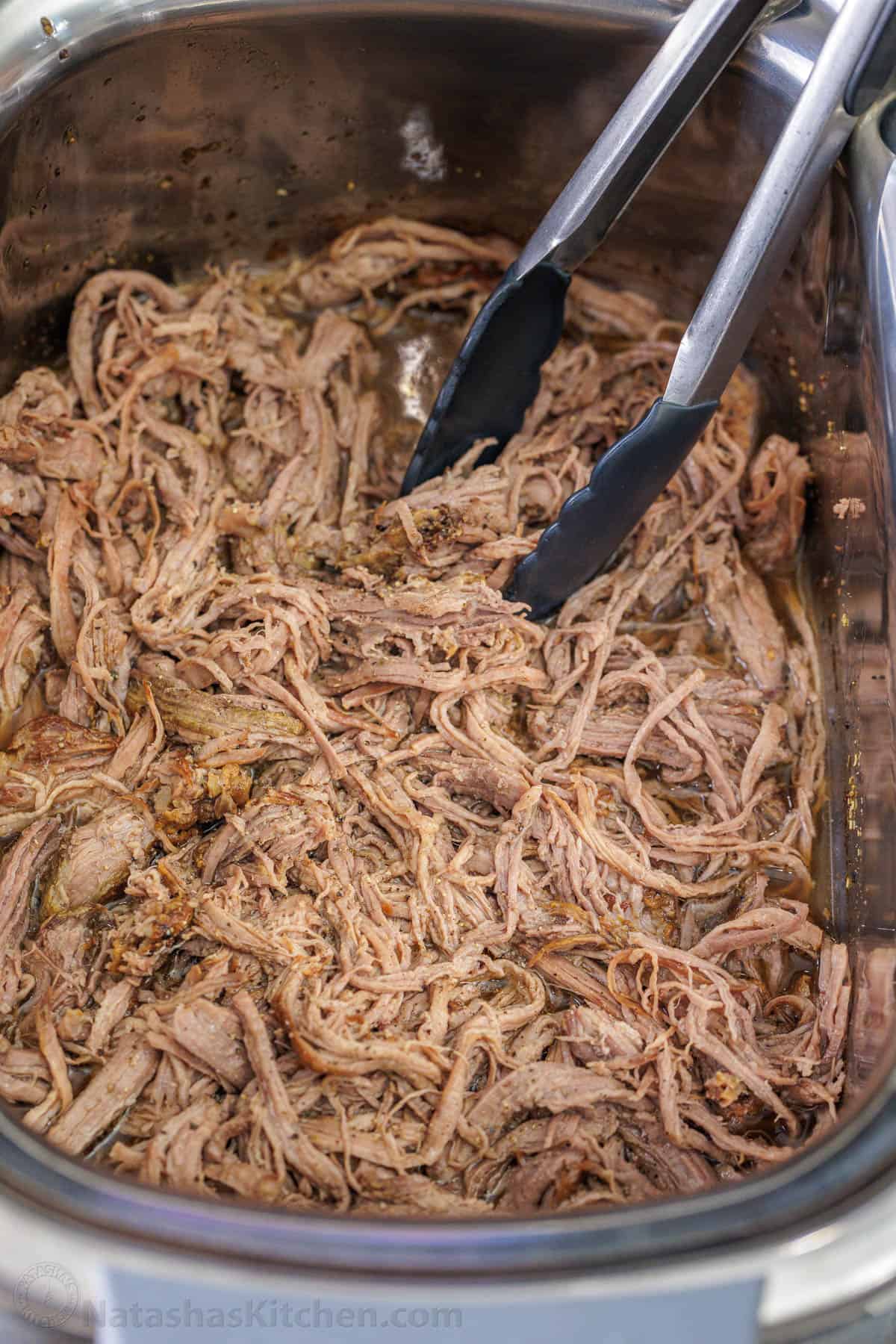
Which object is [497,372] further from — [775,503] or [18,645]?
[18,645]

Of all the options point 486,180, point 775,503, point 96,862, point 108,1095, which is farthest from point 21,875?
point 486,180

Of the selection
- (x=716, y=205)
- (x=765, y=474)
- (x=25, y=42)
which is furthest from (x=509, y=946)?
(x=25, y=42)

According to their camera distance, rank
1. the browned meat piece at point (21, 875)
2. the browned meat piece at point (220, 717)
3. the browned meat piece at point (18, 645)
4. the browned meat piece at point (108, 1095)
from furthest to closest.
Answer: the browned meat piece at point (18, 645) < the browned meat piece at point (220, 717) < the browned meat piece at point (21, 875) < the browned meat piece at point (108, 1095)

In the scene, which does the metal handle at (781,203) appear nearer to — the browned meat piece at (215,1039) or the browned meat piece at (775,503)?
the browned meat piece at (775,503)

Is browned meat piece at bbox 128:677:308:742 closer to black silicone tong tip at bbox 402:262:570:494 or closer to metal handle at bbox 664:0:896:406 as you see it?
black silicone tong tip at bbox 402:262:570:494

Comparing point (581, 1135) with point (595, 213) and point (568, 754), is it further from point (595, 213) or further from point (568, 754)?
point (595, 213)

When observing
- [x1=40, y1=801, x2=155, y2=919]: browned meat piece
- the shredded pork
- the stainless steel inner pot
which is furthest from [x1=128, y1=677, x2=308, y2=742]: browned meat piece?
the stainless steel inner pot

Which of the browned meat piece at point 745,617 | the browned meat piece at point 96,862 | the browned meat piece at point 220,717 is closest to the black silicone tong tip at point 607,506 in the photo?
the browned meat piece at point 745,617
